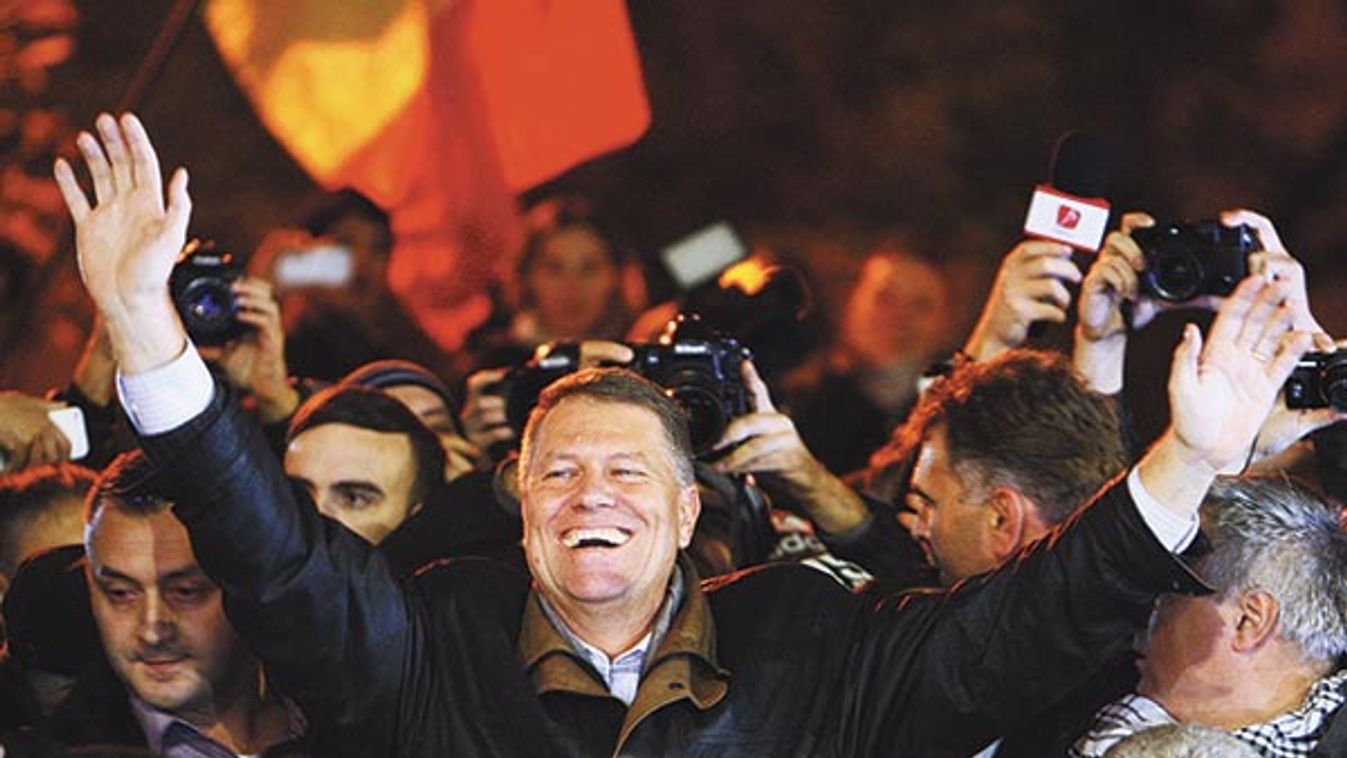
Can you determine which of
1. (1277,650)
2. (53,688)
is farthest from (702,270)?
(1277,650)

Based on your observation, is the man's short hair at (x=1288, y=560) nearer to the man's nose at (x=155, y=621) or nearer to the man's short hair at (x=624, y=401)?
the man's short hair at (x=624, y=401)

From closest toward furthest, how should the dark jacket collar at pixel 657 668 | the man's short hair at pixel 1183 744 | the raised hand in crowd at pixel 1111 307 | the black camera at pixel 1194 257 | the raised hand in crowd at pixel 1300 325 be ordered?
the man's short hair at pixel 1183 744 < the dark jacket collar at pixel 657 668 < the raised hand in crowd at pixel 1300 325 < the black camera at pixel 1194 257 < the raised hand in crowd at pixel 1111 307

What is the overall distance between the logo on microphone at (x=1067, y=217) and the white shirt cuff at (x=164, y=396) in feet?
5.93

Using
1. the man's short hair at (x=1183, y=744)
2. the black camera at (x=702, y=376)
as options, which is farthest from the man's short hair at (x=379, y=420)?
the man's short hair at (x=1183, y=744)

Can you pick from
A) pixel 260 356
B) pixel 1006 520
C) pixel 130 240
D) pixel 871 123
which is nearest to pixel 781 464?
pixel 1006 520

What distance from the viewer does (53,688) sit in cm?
504

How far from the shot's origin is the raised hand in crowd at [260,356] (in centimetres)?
570

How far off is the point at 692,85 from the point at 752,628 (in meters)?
5.31

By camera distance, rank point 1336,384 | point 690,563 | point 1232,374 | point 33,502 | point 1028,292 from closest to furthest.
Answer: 1. point 1232,374
2. point 690,563
3. point 1336,384
4. point 33,502
5. point 1028,292

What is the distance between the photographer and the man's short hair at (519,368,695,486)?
14.7ft

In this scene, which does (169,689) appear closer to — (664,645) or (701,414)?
(664,645)

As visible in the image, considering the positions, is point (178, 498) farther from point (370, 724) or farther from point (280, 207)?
point (280, 207)

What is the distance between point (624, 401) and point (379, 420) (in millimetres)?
1055

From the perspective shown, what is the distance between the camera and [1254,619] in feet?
14.4
